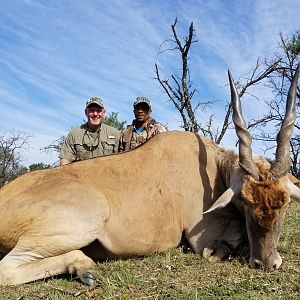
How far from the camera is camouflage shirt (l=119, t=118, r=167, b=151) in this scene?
23.9 feet

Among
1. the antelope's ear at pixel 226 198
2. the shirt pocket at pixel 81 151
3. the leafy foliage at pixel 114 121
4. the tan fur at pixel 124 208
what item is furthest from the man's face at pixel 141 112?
the leafy foliage at pixel 114 121

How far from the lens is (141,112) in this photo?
7344 millimetres

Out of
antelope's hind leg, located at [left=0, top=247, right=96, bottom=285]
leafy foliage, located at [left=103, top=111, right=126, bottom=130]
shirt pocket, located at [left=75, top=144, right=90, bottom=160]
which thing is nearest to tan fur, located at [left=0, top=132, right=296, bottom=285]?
antelope's hind leg, located at [left=0, top=247, right=96, bottom=285]

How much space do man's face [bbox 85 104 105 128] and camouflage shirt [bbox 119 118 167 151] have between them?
0.47 metres


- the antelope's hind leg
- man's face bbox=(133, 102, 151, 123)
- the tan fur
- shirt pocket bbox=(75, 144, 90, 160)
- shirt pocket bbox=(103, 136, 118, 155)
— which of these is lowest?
the antelope's hind leg

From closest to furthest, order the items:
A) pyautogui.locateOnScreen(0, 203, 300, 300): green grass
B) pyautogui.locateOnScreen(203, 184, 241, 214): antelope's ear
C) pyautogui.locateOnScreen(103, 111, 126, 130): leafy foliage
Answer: pyautogui.locateOnScreen(0, 203, 300, 300): green grass, pyautogui.locateOnScreen(203, 184, 241, 214): antelope's ear, pyautogui.locateOnScreen(103, 111, 126, 130): leafy foliage

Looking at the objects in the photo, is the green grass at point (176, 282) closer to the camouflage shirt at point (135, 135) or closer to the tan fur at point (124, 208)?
the tan fur at point (124, 208)

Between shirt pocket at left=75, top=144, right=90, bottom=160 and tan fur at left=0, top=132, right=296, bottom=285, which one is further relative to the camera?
shirt pocket at left=75, top=144, right=90, bottom=160

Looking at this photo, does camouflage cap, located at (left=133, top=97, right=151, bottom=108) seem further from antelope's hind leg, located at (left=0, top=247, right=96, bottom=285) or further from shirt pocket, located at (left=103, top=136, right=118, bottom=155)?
antelope's hind leg, located at (left=0, top=247, right=96, bottom=285)

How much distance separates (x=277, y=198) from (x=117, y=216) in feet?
4.84

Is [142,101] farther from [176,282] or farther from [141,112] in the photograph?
[176,282]

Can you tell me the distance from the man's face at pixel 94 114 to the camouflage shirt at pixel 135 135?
1.54 feet

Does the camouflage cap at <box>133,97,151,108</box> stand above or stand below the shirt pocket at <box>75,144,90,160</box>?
above

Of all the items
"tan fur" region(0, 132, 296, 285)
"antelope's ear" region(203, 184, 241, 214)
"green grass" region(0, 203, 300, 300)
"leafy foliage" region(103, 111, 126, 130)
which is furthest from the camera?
"leafy foliage" region(103, 111, 126, 130)
